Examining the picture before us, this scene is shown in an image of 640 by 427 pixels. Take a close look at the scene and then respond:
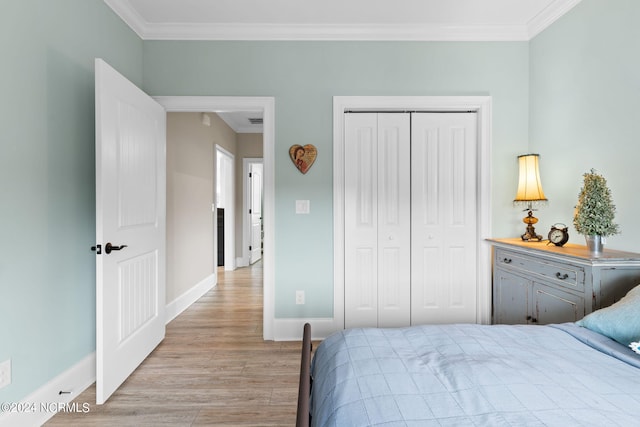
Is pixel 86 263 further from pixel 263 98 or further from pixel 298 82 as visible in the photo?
pixel 298 82

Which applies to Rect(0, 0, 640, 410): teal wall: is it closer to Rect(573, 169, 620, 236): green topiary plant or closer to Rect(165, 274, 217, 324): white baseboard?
Rect(573, 169, 620, 236): green topiary plant

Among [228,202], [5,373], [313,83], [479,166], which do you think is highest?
[313,83]

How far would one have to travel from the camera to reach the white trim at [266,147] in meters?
2.88

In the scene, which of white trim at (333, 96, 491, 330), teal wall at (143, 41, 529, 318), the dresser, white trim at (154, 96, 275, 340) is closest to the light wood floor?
white trim at (154, 96, 275, 340)

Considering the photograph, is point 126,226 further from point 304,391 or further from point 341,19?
point 341,19

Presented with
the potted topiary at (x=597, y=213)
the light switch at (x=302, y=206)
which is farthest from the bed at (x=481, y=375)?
the light switch at (x=302, y=206)

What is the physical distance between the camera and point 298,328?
2936 mm

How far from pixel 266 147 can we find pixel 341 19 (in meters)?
1.22

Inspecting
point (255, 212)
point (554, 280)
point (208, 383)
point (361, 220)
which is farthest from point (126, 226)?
point (255, 212)

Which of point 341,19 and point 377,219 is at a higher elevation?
point 341,19

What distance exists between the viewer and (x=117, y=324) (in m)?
2.12

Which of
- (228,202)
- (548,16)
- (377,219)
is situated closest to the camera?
(548,16)

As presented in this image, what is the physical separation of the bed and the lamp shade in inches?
52.0

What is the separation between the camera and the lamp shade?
2.62 metres
